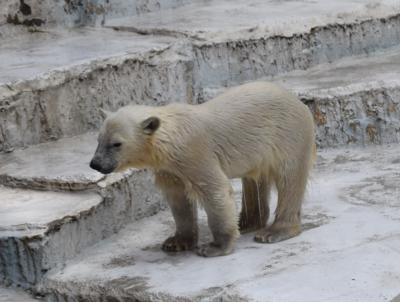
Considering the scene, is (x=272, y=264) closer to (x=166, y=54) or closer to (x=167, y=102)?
(x=167, y=102)

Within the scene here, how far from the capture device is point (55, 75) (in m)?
6.67

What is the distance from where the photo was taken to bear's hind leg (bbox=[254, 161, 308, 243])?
5.62m

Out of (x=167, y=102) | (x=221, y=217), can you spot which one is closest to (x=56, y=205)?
(x=221, y=217)

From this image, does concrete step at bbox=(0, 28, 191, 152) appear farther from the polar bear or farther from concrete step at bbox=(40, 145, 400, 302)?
the polar bear

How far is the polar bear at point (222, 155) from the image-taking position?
529cm

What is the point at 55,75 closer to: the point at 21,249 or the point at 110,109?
the point at 110,109

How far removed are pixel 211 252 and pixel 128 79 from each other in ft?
6.85

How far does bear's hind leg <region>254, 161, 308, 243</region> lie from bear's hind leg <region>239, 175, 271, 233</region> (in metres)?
0.17

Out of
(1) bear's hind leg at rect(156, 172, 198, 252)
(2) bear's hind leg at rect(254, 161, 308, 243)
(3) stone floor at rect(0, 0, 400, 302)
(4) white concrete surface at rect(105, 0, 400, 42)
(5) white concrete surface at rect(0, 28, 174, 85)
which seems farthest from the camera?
(4) white concrete surface at rect(105, 0, 400, 42)

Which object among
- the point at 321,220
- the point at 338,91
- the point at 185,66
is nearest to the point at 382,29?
the point at 338,91

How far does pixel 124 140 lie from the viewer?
206 inches

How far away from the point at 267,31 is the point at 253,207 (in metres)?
2.57

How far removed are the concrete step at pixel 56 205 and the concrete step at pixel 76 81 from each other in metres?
0.20

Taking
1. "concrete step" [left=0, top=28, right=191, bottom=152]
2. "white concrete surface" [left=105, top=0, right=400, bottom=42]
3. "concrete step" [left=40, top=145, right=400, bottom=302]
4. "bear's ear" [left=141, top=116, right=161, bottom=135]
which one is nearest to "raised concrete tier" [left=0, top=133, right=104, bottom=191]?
"concrete step" [left=0, top=28, right=191, bottom=152]
